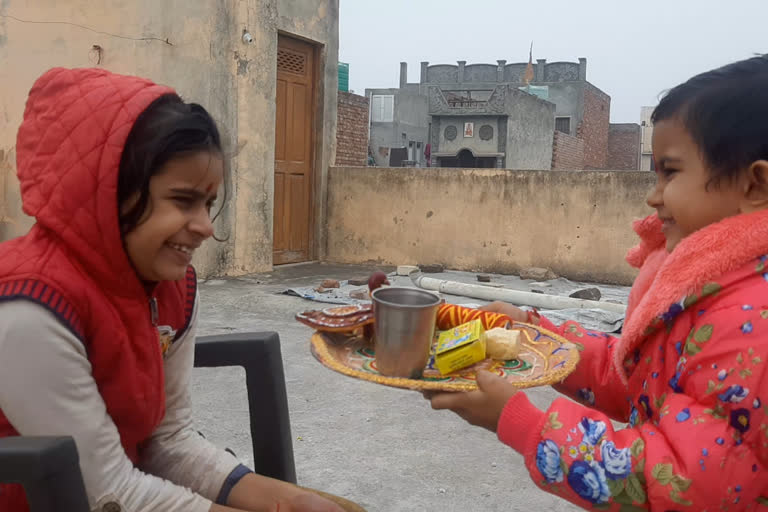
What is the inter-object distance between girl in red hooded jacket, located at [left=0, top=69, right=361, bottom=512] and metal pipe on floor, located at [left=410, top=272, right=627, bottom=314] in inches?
186

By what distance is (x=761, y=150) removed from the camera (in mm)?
1058

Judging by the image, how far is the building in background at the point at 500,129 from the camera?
2683 cm

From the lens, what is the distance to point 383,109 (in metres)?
30.0

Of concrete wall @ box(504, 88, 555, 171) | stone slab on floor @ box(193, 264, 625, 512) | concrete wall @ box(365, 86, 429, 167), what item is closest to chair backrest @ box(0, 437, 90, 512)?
stone slab on floor @ box(193, 264, 625, 512)

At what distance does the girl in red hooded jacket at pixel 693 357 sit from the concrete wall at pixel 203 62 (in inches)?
220

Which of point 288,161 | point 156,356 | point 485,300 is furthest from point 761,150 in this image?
point 288,161

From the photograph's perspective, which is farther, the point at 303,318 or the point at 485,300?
the point at 485,300

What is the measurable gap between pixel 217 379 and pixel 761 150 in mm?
2999

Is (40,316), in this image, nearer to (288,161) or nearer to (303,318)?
(303,318)

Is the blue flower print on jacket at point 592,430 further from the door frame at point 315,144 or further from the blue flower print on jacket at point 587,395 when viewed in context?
the door frame at point 315,144

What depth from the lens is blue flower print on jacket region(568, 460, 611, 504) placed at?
104 cm

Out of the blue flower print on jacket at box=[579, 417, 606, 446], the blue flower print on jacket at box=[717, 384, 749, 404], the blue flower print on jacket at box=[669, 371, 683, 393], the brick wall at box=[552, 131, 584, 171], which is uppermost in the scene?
the brick wall at box=[552, 131, 584, 171]

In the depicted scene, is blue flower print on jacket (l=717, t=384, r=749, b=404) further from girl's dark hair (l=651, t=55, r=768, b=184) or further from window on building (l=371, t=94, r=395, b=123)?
window on building (l=371, t=94, r=395, b=123)

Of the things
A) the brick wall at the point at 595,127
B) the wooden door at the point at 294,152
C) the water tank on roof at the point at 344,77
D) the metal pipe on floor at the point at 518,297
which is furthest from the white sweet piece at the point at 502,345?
the brick wall at the point at 595,127
